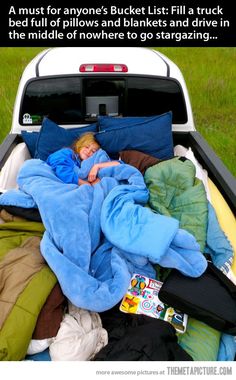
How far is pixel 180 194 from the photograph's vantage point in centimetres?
253

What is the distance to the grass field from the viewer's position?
514 centimetres

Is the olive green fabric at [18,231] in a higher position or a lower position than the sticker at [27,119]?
lower

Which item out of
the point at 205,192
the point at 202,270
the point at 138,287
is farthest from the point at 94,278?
the point at 205,192

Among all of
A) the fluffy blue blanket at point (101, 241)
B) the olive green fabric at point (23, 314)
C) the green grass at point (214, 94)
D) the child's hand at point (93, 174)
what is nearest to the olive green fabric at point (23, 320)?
the olive green fabric at point (23, 314)

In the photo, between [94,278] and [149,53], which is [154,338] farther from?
[149,53]

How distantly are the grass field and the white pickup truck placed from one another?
1.36 m

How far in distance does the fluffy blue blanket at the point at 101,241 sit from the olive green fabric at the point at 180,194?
0.64ft

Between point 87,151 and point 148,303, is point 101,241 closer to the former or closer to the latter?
point 148,303

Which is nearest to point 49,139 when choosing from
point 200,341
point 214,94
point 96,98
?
point 96,98

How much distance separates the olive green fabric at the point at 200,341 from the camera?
1700 millimetres

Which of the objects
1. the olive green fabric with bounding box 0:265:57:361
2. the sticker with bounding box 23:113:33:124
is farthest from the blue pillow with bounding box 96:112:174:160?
the olive green fabric with bounding box 0:265:57:361

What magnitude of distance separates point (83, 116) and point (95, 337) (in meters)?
2.21

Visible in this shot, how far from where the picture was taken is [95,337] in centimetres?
172

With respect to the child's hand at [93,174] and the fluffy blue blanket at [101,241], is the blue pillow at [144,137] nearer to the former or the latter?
the child's hand at [93,174]
